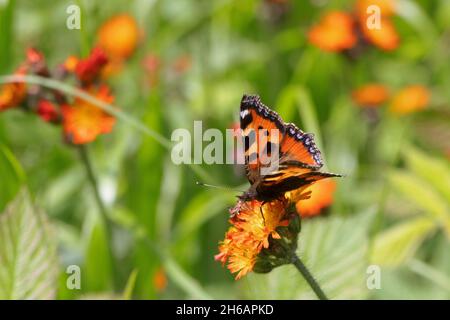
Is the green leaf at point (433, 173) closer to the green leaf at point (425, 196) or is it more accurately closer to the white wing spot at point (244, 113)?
the green leaf at point (425, 196)

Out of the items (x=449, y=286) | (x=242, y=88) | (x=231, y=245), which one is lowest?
(x=449, y=286)

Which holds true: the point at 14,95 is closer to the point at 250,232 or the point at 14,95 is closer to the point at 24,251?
the point at 24,251

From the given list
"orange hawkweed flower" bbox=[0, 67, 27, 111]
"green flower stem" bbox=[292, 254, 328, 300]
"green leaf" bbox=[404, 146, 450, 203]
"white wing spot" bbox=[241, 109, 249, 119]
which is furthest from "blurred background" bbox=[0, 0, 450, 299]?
"white wing spot" bbox=[241, 109, 249, 119]

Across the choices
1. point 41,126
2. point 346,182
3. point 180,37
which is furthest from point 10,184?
point 180,37

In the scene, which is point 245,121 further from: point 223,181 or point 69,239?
point 223,181

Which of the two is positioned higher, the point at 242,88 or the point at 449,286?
the point at 242,88

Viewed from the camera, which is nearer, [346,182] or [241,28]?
[346,182]

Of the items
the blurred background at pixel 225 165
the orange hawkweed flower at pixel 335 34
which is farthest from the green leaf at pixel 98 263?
the orange hawkweed flower at pixel 335 34
